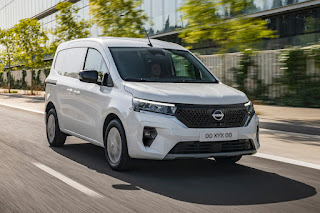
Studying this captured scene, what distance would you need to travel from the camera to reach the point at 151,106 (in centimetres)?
639

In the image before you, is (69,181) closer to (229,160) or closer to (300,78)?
(229,160)

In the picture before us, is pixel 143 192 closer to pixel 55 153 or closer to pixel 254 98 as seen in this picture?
pixel 55 153

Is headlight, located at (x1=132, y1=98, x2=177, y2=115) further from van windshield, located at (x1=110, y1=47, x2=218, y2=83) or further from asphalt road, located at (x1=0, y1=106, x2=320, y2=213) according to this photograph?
asphalt road, located at (x1=0, y1=106, x2=320, y2=213)

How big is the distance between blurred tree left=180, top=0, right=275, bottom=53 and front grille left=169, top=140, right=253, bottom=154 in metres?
8.42

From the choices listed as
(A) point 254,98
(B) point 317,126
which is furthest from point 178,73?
(A) point 254,98

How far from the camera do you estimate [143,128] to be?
635cm

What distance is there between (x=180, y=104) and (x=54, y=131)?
362 cm

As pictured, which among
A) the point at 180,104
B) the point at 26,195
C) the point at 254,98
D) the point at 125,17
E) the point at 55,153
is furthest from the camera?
the point at 125,17

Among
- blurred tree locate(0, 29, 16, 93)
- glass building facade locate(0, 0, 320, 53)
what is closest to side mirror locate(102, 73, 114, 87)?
glass building facade locate(0, 0, 320, 53)

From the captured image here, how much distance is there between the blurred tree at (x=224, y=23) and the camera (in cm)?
1476

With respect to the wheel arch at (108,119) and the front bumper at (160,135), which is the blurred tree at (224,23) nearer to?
the wheel arch at (108,119)

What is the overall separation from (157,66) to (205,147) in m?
1.70

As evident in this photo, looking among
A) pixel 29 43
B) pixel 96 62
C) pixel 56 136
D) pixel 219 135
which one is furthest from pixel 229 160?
pixel 29 43

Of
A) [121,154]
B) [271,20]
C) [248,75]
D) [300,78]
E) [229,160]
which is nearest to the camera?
[121,154]
